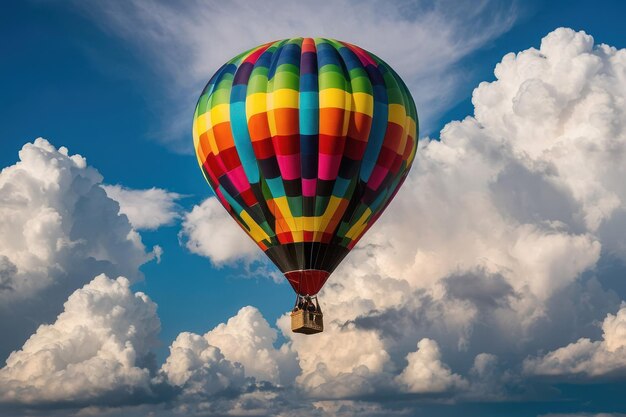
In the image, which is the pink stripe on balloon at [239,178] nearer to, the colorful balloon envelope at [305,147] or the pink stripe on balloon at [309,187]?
the colorful balloon envelope at [305,147]

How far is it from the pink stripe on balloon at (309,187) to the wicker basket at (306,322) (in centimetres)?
722

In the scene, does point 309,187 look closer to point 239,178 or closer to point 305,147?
point 305,147

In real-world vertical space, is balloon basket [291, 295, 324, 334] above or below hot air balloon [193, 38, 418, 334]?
below

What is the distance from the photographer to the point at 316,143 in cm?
6062

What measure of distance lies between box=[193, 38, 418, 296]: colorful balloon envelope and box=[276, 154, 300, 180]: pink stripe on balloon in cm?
6

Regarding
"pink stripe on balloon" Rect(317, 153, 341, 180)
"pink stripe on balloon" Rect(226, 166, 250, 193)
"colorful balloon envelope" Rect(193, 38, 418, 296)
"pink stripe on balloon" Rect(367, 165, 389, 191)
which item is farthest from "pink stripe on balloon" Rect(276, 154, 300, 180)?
"pink stripe on balloon" Rect(367, 165, 389, 191)

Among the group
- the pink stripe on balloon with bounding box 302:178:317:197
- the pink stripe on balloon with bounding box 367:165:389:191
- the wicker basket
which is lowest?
the wicker basket

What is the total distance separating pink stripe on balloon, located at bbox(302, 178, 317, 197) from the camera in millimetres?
60812

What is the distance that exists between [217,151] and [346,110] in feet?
28.9

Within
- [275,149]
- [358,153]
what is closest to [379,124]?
[358,153]

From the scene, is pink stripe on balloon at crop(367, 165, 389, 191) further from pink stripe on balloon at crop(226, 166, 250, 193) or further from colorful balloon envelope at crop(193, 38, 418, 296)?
pink stripe on balloon at crop(226, 166, 250, 193)

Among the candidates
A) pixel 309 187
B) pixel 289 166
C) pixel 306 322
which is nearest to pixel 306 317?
pixel 306 322

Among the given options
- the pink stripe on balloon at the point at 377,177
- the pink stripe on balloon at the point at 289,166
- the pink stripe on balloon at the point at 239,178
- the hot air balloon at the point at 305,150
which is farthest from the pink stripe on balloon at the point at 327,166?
the pink stripe on balloon at the point at 239,178

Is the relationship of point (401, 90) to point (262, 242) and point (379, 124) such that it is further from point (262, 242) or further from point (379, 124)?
point (262, 242)
